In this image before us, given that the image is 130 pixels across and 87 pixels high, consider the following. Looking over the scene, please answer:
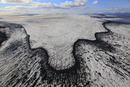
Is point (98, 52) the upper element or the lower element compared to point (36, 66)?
upper

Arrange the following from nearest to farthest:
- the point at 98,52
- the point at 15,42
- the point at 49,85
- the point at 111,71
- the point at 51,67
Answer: the point at 49,85 → the point at 111,71 → the point at 51,67 → the point at 98,52 → the point at 15,42

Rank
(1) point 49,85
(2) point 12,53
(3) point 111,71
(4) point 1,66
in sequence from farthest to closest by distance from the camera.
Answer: (2) point 12,53 < (4) point 1,66 < (3) point 111,71 < (1) point 49,85

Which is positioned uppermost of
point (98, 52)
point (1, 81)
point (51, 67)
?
point (98, 52)

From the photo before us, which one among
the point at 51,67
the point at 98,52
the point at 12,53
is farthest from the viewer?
the point at 12,53

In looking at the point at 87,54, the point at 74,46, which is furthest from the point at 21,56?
the point at 87,54

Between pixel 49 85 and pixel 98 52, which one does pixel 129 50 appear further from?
pixel 49 85

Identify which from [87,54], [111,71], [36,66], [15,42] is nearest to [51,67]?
[36,66]

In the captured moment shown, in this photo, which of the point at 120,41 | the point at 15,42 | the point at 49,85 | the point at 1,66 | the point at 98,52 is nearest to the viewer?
the point at 49,85

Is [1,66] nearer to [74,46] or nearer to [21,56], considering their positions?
[21,56]

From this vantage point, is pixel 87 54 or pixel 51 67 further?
pixel 87 54
